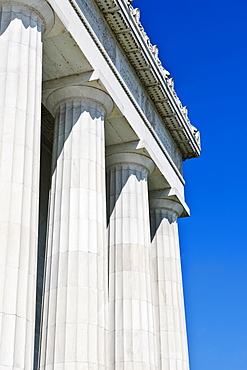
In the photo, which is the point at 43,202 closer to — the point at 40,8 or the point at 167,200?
the point at 167,200

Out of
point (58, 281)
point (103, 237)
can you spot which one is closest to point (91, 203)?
point (103, 237)

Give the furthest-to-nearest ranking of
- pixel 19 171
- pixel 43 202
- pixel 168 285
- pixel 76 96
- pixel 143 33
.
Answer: pixel 168 285
pixel 43 202
pixel 143 33
pixel 76 96
pixel 19 171

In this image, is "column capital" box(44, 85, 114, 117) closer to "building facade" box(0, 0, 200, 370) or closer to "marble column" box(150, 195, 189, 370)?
"building facade" box(0, 0, 200, 370)

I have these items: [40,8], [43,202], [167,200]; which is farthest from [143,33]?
[40,8]

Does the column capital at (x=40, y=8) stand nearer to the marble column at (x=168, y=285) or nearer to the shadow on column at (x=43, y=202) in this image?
the shadow on column at (x=43, y=202)

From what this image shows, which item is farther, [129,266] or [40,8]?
[129,266]

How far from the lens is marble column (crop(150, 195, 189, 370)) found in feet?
143

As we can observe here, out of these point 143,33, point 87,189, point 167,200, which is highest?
point 143,33

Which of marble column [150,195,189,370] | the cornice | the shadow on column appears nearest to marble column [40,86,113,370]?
the cornice

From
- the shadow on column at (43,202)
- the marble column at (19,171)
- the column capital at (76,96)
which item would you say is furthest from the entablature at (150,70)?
the shadow on column at (43,202)

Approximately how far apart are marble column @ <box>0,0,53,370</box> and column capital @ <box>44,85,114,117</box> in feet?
17.3

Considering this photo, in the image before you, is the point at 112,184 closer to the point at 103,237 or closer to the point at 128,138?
the point at 128,138

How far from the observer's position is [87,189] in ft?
106

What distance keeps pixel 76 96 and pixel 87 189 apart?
547 centimetres
